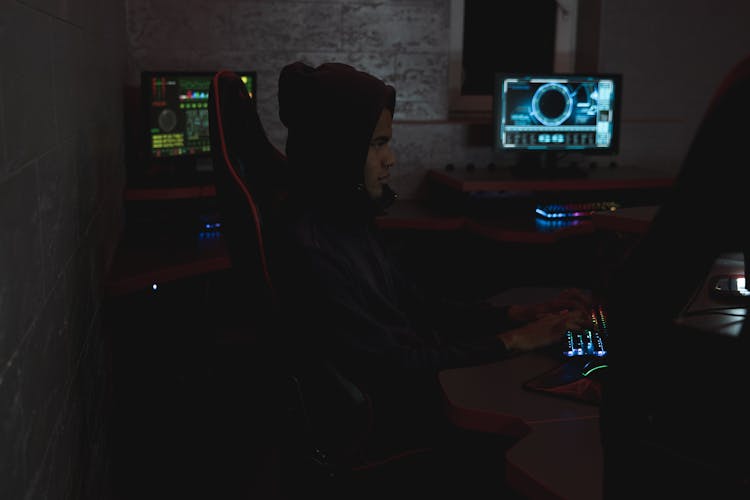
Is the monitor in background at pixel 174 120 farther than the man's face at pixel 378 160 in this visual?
Yes

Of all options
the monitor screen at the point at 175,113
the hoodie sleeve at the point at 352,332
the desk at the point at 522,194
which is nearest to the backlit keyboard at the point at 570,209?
Result: the desk at the point at 522,194

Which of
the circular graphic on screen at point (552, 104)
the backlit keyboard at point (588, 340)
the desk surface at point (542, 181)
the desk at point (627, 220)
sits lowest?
the backlit keyboard at point (588, 340)

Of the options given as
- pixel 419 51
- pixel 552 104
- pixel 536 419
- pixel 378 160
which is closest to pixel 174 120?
pixel 419 51

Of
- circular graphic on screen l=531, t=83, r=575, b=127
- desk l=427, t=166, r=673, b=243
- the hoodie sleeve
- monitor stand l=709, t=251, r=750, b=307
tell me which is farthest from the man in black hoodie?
circular graphic on screen l=531, t=83, r=575, b=127

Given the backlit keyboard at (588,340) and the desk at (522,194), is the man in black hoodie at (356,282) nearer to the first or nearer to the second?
the backlit keyboard at (588,340)

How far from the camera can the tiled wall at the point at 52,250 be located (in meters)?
1.12

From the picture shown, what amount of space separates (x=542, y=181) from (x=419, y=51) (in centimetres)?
90

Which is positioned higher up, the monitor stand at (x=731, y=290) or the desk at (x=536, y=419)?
the monitor stand at (x=731, y=290)

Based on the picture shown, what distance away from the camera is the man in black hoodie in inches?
58.7

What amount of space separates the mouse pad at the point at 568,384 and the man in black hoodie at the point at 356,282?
0.34ft

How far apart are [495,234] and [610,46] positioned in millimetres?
1393

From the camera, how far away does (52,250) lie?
4.71 ft

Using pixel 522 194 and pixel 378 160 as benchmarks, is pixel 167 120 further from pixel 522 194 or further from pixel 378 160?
pixel 378 160

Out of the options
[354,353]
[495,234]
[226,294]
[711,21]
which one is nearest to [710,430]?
[354,353]
